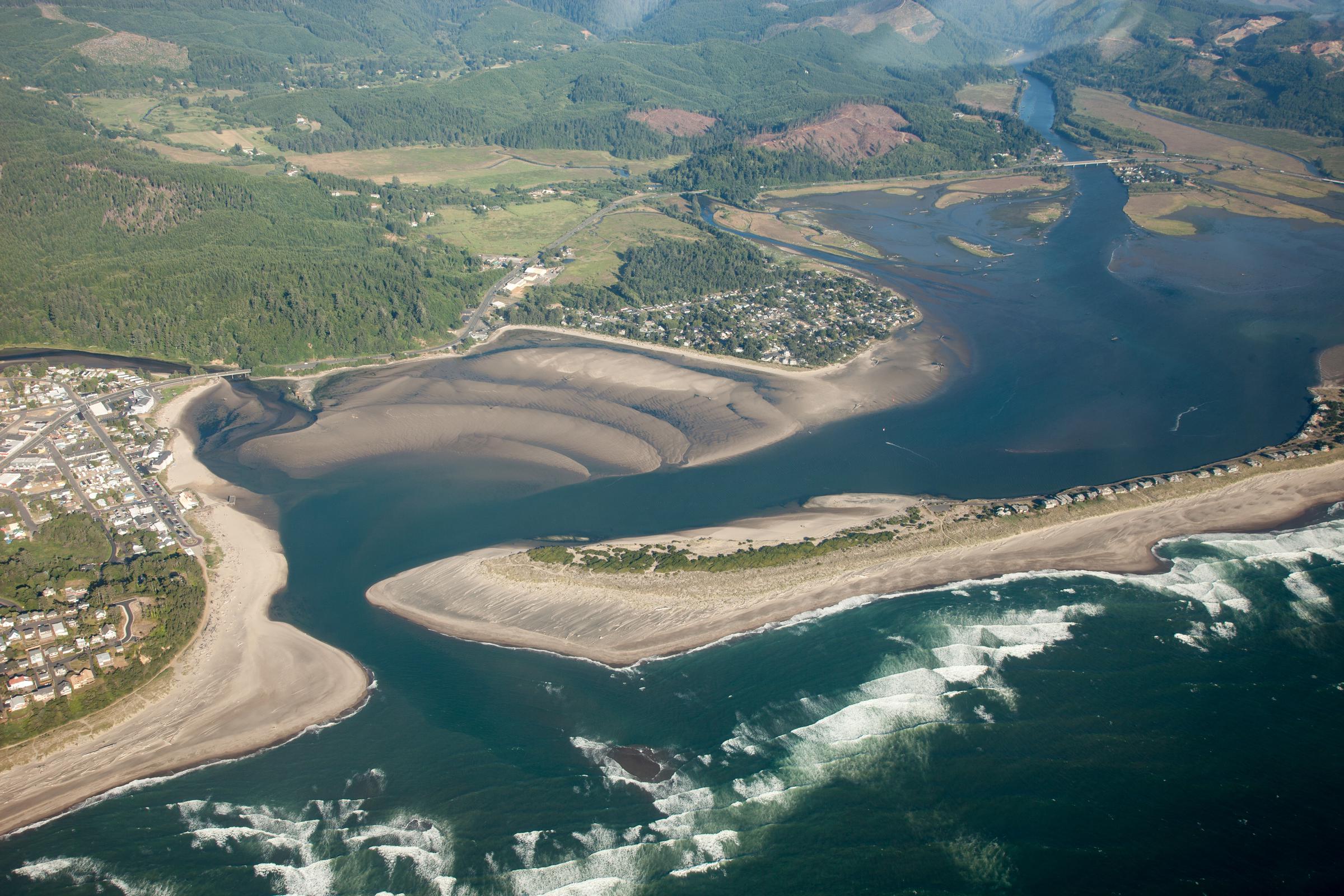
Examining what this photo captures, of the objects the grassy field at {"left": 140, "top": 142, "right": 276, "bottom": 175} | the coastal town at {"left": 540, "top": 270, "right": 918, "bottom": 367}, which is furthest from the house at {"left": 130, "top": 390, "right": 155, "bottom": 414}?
the grassy field at {"left": 140, "top": 142, "right": 276, "bottom": 175}

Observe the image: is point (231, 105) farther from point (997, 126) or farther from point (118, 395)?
point (997, 126)

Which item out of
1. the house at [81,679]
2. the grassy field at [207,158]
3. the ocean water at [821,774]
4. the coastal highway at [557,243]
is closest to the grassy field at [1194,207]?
the coastal highway at [557,243]

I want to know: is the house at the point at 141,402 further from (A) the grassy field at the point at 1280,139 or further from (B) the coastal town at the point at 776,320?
(A) the grassy field at the point at 1280,139

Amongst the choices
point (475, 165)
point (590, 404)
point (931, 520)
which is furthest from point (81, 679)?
point (475, 165)

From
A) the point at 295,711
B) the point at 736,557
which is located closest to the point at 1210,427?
the point at 736,557

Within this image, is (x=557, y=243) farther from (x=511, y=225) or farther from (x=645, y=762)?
(x=645, y=762)

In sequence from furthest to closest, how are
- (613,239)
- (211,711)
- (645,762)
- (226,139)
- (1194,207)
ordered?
(226,139) < (1194,207) < (613,239) < (211,711) < (645,762)
